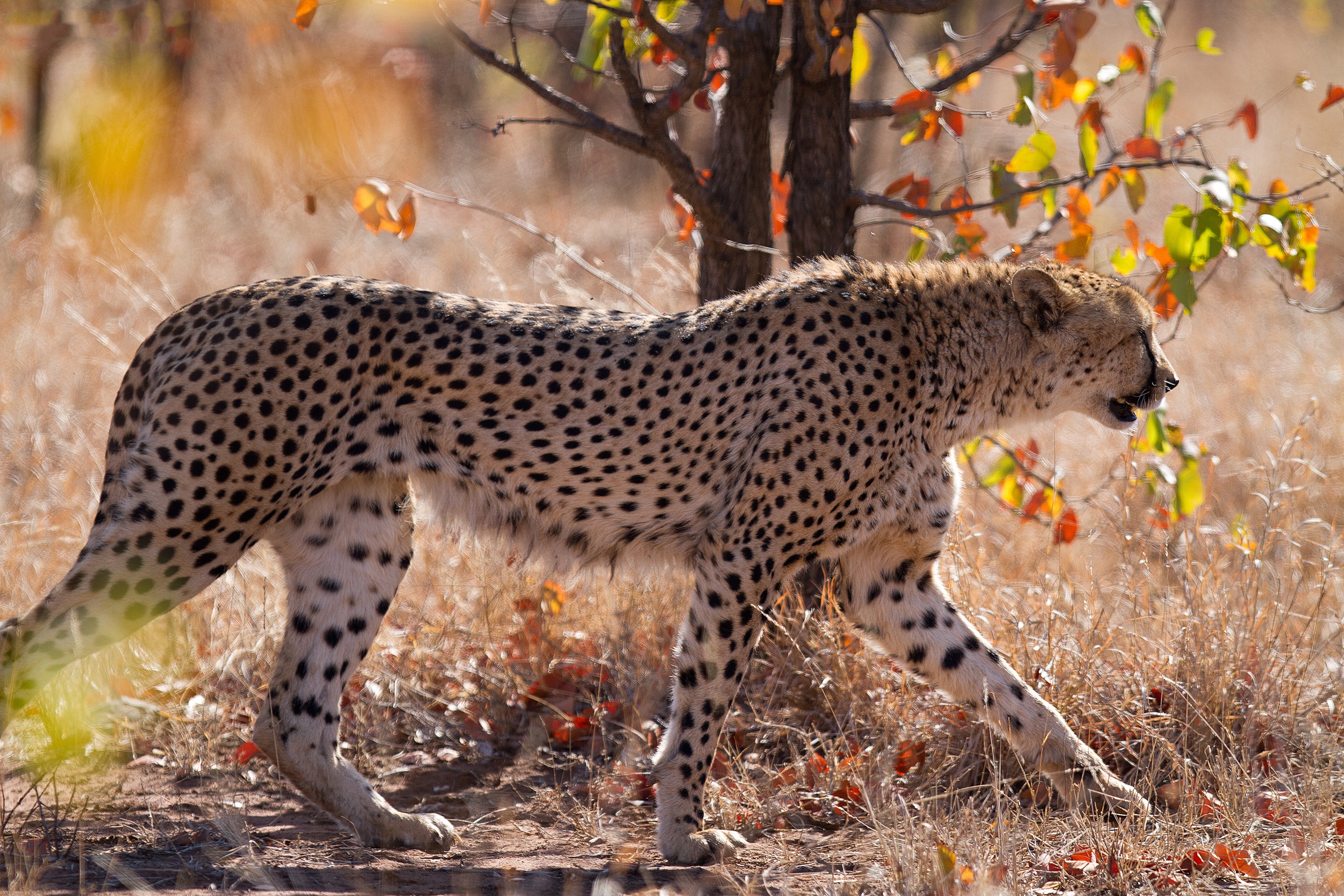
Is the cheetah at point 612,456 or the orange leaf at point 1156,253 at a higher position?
the orange leaf at point 1156,253

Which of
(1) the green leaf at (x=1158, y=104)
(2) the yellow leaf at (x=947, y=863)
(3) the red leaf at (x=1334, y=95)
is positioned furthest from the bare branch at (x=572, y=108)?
(2) the yellow leaf at (x=947, y=863)

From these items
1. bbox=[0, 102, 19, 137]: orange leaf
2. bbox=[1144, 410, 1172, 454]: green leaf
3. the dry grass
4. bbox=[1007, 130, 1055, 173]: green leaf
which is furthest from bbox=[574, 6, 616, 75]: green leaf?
bbox=[0, 102, 19, 137]: orange leaf

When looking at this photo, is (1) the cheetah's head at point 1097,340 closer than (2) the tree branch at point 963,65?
Yes

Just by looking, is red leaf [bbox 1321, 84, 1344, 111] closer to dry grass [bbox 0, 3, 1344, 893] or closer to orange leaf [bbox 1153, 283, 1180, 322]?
orange leaf [bbox 1153, 283, 1180, 322]

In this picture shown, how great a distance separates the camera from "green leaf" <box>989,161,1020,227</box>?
3.85 m

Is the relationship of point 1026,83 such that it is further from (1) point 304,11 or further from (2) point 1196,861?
(2) point 1196,861

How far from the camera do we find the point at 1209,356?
22.2 ft

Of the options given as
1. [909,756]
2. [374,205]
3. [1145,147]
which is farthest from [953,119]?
[909,756]

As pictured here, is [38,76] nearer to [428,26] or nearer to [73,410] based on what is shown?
[73,410]

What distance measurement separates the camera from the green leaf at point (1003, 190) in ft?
12.6

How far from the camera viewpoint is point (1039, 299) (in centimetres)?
375

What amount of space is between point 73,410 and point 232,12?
475 cm

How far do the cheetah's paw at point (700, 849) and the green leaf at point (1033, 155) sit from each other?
6.75ft

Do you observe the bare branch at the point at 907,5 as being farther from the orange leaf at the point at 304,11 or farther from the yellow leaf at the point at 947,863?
the yellow leaf at the point at 947,863
